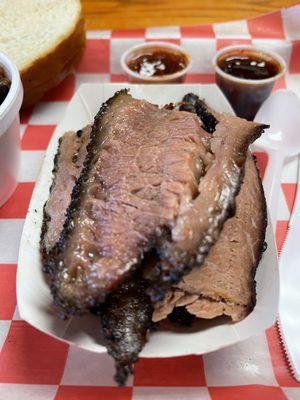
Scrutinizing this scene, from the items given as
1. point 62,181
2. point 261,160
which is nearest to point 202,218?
point 62,181

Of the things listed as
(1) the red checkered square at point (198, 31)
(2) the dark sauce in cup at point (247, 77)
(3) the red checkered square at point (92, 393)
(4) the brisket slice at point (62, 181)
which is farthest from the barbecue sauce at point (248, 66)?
(3) the red checkered square at point (92, 393)

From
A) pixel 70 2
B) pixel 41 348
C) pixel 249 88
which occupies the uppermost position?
pixel 70 2

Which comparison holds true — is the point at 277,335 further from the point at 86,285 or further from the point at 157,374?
the point at 86,285

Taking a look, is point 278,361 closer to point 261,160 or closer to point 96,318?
point 96,318

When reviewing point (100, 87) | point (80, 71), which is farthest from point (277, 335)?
point (80, 71)

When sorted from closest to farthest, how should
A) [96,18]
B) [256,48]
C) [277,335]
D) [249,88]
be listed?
[277,335] < [249,88] < [256,48] < [96,18]
